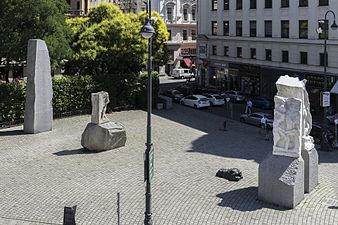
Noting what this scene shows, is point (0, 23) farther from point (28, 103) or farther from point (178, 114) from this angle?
point (178, 114)

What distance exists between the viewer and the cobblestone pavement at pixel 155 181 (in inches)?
748

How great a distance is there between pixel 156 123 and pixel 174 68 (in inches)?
1686

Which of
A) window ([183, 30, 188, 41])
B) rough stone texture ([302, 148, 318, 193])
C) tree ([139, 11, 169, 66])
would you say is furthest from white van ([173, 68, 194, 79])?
rough stone texture ([302, 148, 318, 193])

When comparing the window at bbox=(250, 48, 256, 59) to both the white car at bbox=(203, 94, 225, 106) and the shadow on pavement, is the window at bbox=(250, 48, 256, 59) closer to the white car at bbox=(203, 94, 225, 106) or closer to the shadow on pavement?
the white car at bbox=(203, 94, 225, 106)

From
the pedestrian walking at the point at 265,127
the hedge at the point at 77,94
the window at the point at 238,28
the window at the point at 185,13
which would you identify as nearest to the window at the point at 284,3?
the window at the point at 238,28

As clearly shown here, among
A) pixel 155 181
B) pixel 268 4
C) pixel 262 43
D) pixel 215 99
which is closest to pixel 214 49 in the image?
pixel 262 43

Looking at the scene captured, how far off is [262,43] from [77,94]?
69.8 ft

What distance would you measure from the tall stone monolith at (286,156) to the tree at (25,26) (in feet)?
71.5

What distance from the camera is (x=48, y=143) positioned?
3127cm

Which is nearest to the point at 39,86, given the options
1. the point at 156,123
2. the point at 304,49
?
the point at 156,123

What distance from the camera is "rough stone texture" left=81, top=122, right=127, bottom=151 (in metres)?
28.7

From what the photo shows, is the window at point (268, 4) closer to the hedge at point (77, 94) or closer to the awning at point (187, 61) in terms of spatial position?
the hedge at point (77, 94)

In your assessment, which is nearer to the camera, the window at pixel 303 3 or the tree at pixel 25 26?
the tree at pixel 25 26

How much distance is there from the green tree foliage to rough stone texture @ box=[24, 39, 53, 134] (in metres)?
3.30
